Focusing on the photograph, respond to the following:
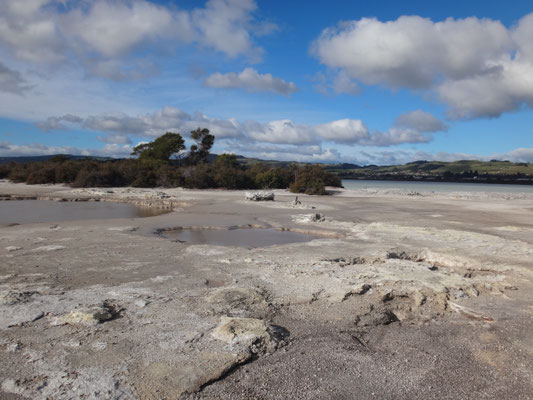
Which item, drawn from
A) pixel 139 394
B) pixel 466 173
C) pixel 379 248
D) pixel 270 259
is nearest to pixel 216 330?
pixel 139 394

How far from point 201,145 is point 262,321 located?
A: 50903mm

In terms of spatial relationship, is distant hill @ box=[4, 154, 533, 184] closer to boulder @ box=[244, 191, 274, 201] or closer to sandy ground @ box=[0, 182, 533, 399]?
boulder @ box=[244, 191, 274, 201]

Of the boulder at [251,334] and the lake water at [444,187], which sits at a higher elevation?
the boulder at [251,334]

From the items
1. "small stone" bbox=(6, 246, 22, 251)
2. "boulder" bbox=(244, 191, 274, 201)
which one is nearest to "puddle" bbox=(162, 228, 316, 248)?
"small stone" bbox=(6, 246, 22, 251)

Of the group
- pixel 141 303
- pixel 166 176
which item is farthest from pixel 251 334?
pixel 166 176

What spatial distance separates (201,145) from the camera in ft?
178

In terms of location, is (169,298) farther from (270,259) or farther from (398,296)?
(398,296)

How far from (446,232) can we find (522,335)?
25.2ft

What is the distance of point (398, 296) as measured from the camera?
6117mm

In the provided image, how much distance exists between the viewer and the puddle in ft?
35.6

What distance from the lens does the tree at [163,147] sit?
5050cm

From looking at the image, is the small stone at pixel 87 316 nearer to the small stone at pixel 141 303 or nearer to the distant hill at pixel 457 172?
the small stone at pixel 141 303

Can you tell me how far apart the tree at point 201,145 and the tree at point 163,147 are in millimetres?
1671

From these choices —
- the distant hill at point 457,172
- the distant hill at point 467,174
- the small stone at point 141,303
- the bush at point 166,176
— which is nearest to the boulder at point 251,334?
the small stone at point 141,303
